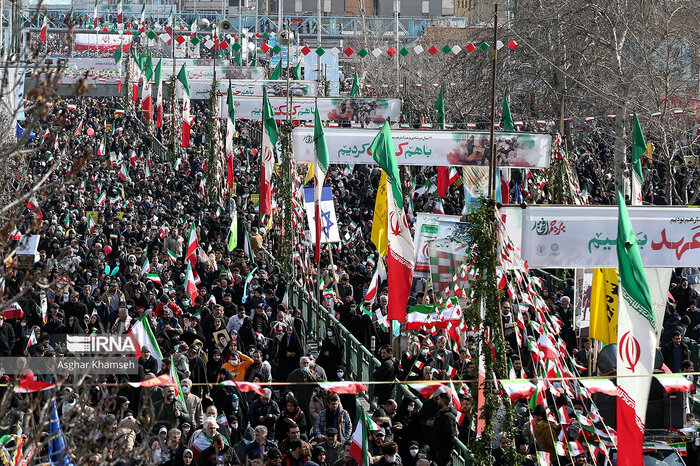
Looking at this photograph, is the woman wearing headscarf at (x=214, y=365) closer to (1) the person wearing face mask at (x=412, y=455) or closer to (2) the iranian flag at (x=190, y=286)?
(1) the person wearing face mask at (x=412, y=455)

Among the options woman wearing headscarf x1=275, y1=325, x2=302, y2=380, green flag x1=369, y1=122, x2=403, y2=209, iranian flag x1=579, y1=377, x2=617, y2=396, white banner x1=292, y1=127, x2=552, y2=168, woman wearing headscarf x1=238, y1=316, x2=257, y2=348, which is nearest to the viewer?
iranian flag x1=579, y1=377, x2=617, y2=396

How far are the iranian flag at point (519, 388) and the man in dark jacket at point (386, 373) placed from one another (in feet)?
11.3

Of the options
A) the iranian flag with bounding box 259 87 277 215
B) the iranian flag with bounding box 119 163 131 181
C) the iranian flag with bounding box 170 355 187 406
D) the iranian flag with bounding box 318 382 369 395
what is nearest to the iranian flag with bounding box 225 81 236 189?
the iranian flag with bounding box 119 163 131 181

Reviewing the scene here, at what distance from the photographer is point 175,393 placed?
13.0 m

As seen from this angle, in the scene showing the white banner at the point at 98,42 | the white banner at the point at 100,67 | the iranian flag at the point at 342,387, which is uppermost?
the white banner at the point at 98,42

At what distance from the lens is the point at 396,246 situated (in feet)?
48.2

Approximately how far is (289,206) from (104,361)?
10.5 metres

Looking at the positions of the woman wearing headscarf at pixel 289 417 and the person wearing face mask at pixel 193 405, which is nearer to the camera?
the woman wearing headscarf at pixel 289 417

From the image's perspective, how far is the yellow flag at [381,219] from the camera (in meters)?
15.9

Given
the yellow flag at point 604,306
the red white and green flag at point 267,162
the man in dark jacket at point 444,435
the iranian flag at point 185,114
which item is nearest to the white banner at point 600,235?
the yellow flag at point 604,306

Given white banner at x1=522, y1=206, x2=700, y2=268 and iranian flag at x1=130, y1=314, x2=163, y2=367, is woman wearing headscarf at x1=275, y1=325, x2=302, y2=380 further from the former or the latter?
white banner at x1=522, y1=206, x2=700, y2=268

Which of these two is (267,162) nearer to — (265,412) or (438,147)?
(438,147)

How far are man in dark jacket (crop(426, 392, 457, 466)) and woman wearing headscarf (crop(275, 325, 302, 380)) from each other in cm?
405

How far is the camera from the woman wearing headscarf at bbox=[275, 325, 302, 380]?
52.9 ft
